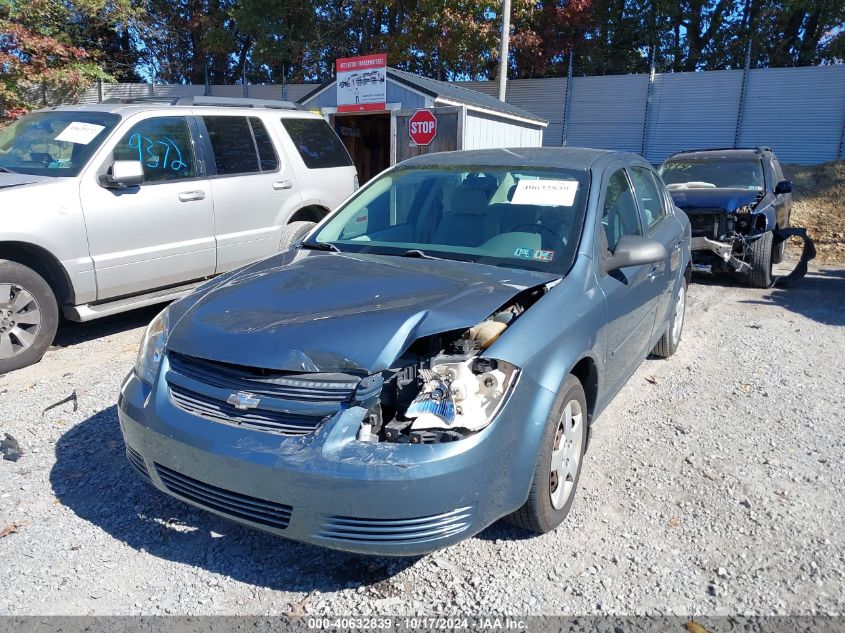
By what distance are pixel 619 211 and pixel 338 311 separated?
2078 mm

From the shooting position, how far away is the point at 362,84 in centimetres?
1202

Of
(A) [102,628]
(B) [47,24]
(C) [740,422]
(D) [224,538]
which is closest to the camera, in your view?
(A) [102,628]

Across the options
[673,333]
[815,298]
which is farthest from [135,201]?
[815,298]

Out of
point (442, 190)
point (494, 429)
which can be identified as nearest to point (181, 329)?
point (494, 429)

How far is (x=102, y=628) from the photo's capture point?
2.42 m

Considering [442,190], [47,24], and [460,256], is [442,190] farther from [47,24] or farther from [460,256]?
[47,24]

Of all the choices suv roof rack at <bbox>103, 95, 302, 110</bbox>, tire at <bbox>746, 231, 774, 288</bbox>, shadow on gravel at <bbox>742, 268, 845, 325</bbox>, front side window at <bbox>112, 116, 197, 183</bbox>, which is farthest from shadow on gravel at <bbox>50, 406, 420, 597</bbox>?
tire at <bbox>746, 231, 774, 288</bbox>

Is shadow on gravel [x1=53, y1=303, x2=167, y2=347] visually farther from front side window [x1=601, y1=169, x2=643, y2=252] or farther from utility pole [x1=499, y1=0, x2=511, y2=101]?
utility pole [x1=499, y1=0, x2=511, y2=101]

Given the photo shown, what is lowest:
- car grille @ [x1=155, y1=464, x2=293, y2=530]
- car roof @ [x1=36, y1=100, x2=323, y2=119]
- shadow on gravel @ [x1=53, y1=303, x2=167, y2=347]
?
shadow on gravel @ [x1=53, y1=303, x2=167, y2=347]

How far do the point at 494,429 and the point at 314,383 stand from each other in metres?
0.71

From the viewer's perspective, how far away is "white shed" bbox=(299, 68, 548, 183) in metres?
10.7

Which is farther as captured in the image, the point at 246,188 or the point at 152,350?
the point at 246,188

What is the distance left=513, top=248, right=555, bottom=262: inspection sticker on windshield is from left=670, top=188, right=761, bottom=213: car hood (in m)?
5.61

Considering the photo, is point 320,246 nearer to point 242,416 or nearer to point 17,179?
point 242,416
